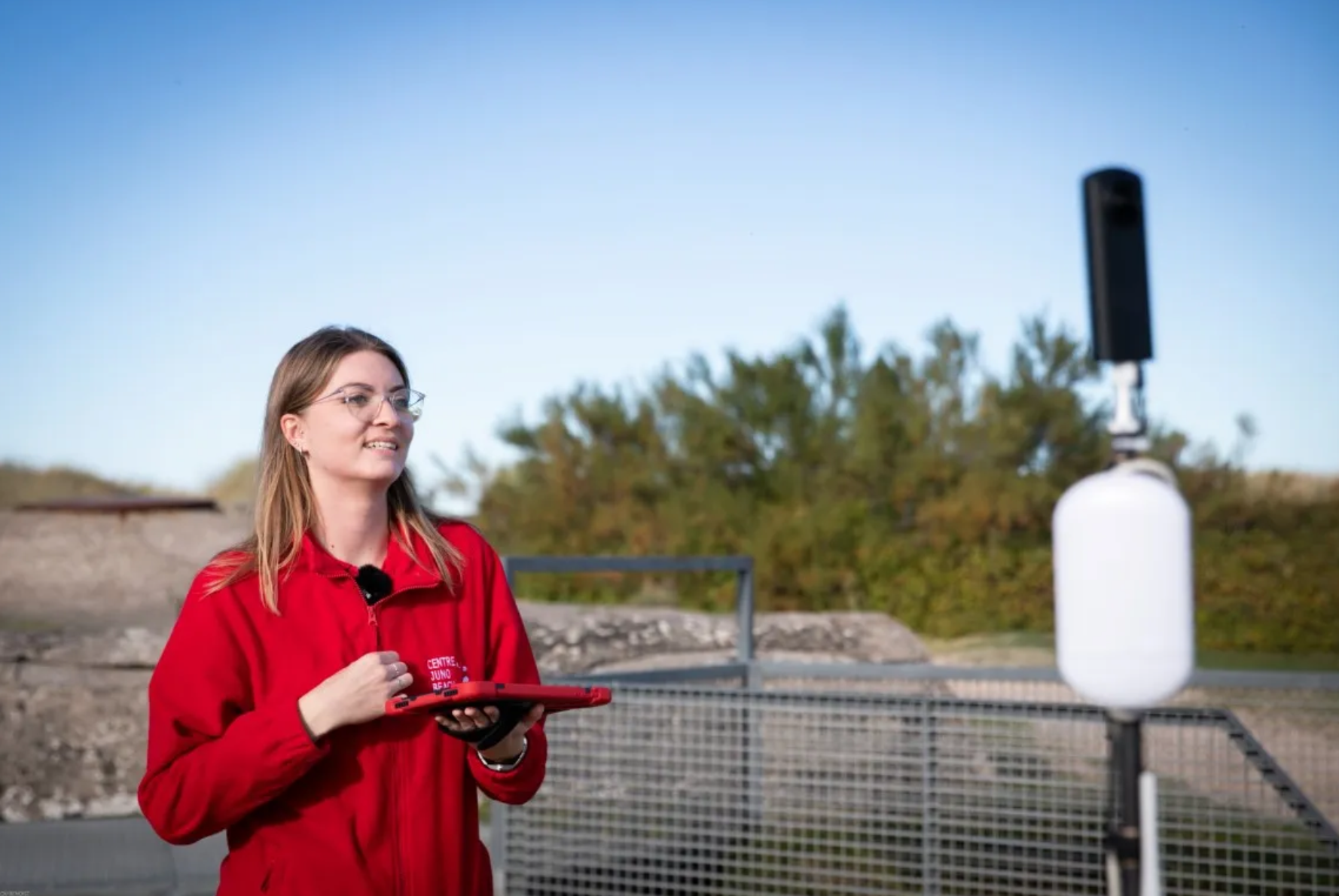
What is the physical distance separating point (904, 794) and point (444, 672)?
7.58 ft

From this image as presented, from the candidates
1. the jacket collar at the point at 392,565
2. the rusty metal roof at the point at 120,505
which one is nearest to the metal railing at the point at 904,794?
the jacket collar at the point at 392,565

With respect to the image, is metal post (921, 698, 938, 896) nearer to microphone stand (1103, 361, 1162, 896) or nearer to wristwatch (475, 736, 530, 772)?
wristwatch (475, 736, 530, 772)

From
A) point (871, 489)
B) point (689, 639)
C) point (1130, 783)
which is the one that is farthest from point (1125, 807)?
point (871, 489)

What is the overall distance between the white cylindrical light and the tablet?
0.93m

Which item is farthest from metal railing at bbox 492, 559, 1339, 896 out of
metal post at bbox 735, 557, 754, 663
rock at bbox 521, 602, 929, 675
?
rock at bbox 521, 602, 929, 675

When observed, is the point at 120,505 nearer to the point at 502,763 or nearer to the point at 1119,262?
the point at 502,763

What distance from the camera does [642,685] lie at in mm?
4664

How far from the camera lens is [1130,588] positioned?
1558mm

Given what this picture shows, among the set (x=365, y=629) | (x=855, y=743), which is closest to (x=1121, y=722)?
(x=365, y=629)

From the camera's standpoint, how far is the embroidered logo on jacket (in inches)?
95.3

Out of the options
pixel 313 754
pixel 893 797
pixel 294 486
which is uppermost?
pixel 294 486

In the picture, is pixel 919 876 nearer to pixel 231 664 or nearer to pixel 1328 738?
pixel 1328 738

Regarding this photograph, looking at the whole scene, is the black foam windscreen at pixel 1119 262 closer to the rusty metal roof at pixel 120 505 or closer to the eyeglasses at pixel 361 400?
the eyeglasses at pixel 361 400

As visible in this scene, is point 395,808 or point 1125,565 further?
point 395,808
